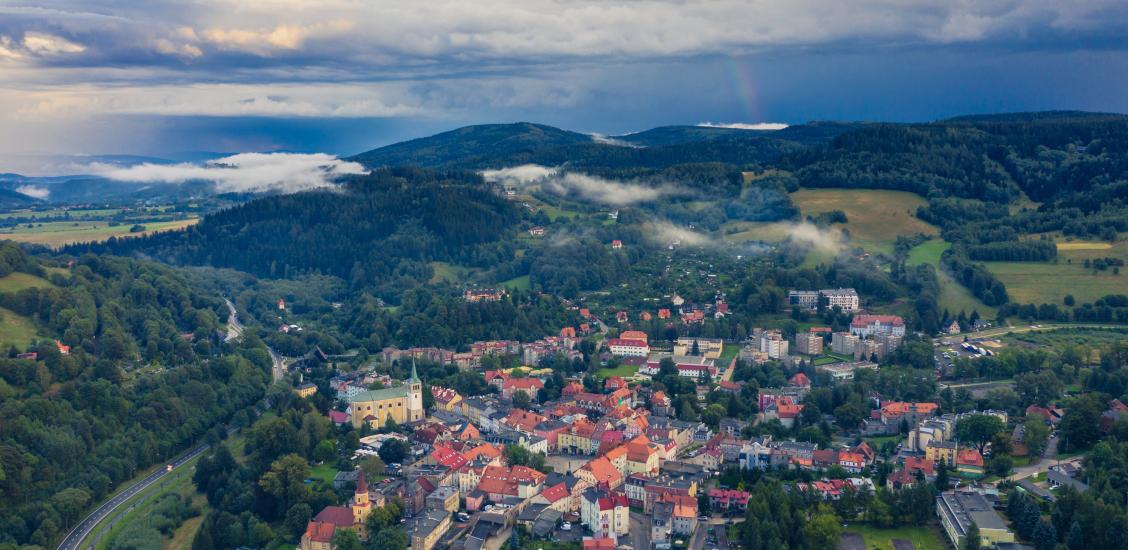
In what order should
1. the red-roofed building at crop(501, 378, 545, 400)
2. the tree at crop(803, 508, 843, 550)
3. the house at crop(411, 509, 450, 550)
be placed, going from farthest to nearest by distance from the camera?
the red-roofed building at crop(501, 378, 545, 400) < the house at crop(411, 509, 450, 550) < the tree at crop(803, 508, 843, 550)

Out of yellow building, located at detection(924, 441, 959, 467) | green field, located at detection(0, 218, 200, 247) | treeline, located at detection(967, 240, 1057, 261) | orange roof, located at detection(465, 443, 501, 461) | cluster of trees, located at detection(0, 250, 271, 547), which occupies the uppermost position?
treeline, located at detection(967, 240, 1057, 261)

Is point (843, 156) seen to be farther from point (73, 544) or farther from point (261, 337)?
point (73, 544)

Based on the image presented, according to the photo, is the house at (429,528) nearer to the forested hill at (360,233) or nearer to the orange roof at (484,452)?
the orange roof at (484,452)

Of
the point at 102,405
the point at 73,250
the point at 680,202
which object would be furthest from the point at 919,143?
the point at 73,250

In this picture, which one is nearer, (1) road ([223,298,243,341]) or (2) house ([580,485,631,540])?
(2) house ([580,485,631,540])

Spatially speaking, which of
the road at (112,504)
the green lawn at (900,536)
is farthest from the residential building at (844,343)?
the road at (112,504)

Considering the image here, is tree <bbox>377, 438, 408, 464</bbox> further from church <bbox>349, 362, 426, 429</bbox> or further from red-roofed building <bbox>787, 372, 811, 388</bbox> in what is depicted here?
red-roofed building <bbox>787, 372, 811, 388</bbox>

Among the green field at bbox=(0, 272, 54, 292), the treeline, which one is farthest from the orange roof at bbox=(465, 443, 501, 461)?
the treeline
